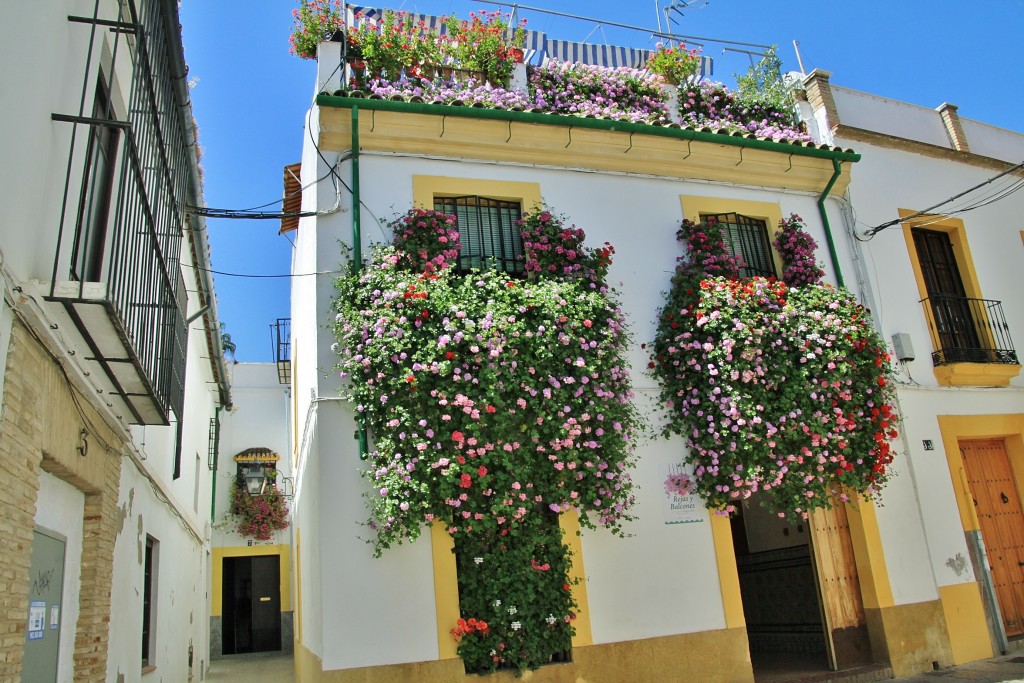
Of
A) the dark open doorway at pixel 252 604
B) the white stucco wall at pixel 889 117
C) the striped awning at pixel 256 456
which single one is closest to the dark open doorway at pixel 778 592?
the white stucco wall at pixel 889 117

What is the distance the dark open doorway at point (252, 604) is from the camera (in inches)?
696

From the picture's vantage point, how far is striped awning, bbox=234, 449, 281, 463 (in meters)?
17.8

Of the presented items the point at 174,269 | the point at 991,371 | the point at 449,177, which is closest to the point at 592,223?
the point at 449,177

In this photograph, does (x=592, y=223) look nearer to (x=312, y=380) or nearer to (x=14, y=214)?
(x=312, y=380)

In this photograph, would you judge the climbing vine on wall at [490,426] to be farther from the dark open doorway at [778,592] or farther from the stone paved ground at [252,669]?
the stone paved ground at [252,669]

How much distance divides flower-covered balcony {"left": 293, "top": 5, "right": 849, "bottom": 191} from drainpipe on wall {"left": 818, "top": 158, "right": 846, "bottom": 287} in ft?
0.37

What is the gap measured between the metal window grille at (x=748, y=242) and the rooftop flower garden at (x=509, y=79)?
3.41 feet

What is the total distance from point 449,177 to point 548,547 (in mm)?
3894

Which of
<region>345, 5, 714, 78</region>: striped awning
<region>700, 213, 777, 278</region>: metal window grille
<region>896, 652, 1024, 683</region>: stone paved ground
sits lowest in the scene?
<region>896, 652, 1024, 683</region>: stone paved ground

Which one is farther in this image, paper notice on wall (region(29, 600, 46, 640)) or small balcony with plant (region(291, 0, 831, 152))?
small balcony with plant (region(291, 0, 831, 152))

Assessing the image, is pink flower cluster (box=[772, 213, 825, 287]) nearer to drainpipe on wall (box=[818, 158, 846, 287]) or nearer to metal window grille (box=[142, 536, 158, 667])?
drainpipe on wall (box=[818, 158, 846, 287])

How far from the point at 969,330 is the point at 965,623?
375cm

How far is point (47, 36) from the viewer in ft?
13.4

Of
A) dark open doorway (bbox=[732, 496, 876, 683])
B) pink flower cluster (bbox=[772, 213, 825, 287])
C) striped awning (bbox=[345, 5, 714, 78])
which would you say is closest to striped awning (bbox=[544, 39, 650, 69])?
striped awning (bbox=[345, 5, 714, 78])
